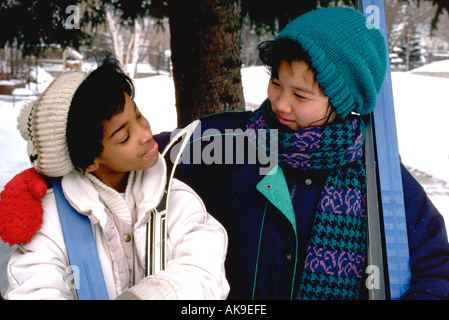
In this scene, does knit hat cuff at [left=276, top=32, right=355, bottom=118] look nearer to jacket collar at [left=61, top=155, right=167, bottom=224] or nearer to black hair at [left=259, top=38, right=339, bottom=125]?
black hair at [left=259, top=38, right=339, bottom=125]

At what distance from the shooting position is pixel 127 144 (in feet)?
4.49

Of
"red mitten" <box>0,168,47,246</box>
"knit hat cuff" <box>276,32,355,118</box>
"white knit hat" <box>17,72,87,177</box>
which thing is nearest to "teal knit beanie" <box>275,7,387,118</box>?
"knit hat cuff" <box>276,32,355,118</box>

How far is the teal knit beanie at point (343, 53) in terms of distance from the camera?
4.47ft

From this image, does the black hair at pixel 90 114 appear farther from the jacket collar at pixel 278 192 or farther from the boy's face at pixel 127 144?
the jacket collar at pixel 278 192

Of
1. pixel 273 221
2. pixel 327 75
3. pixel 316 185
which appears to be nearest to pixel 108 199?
pixel 273 221

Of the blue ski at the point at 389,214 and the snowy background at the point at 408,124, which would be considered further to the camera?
the snowy background at the point at 408,124

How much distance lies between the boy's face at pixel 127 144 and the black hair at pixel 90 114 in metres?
0.02

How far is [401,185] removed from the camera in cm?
140

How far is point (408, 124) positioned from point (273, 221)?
8.31m

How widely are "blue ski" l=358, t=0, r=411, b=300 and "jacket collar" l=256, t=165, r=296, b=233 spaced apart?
28 cm

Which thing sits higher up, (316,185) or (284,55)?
(284,55)

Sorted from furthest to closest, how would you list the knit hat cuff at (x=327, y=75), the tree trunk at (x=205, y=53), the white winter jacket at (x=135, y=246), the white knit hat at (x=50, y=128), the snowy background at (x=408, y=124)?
the snowy background at (x=408, y=124) → the tree trunk at (x=205, y=53) → the knit hat cuff at (x=327, y=75) → the white knit hat at (x=50, y=128) → the white winter jacket at (x=135, y=246)

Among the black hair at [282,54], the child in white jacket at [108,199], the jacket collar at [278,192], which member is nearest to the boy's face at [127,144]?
the child in white jacket at [108,199]

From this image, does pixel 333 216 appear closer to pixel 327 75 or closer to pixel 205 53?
pixel 327 75
